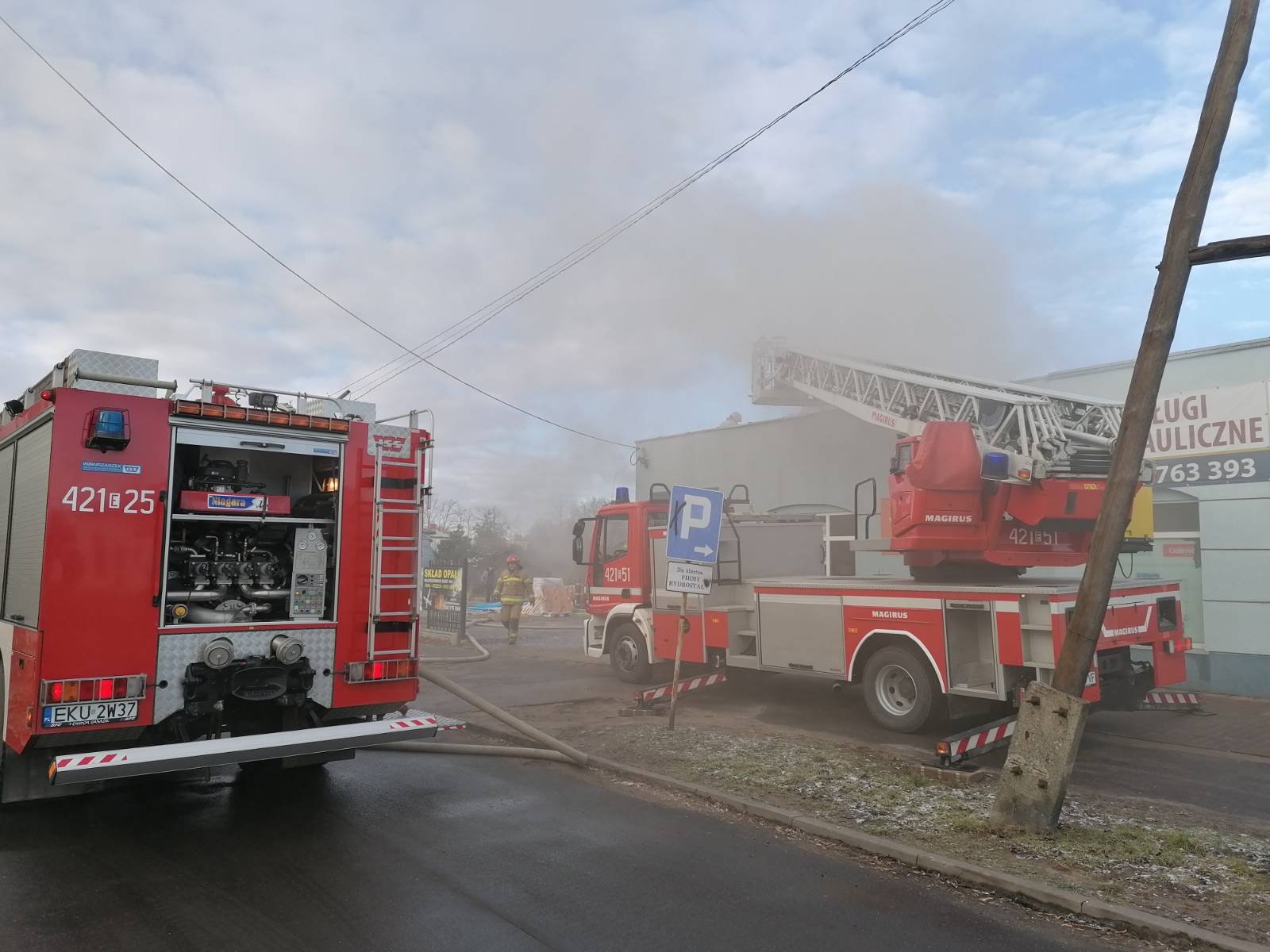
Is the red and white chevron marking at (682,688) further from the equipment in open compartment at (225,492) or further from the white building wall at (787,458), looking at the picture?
the white building wall at (787,458)

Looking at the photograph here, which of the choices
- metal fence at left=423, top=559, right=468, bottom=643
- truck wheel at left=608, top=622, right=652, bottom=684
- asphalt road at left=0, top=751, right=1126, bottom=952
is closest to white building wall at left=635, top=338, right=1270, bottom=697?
truck wheel at left=608, top=622, right=652, bottom=684

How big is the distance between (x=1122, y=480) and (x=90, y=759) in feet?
19.2

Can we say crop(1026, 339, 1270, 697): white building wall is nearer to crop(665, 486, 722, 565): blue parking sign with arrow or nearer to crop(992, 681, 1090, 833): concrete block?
crop(665, 486, 722, 565): blue parking sign with arrow

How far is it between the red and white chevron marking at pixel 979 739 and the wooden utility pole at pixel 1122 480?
1.36m

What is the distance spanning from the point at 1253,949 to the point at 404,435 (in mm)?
5304

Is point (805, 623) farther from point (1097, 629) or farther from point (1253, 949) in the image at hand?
point (1253, 949)

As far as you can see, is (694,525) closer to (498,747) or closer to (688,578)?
(688,578)

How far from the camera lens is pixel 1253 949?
3451mm

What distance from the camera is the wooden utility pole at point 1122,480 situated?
4.81m

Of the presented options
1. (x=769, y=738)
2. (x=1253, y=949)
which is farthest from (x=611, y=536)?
(x=1253, y=949)

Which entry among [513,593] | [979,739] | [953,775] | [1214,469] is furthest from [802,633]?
[513,593]

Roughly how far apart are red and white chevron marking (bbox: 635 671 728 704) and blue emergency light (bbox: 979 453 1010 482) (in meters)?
3.64

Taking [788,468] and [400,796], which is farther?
[788,468]

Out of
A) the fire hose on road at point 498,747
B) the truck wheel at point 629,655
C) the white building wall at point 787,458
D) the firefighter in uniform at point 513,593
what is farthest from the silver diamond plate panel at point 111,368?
the white building wall at point 787,458
